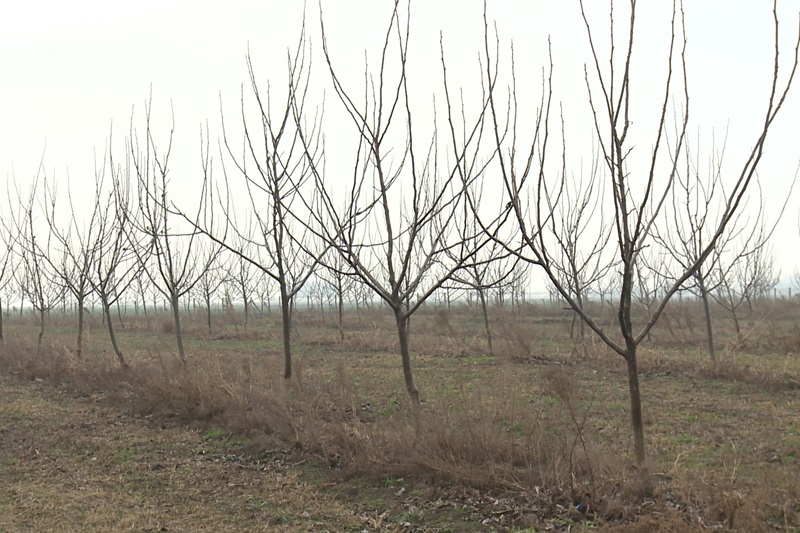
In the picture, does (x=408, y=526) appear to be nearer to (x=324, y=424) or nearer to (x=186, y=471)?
(x=324, y=424)

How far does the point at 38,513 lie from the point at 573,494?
3.53 meters

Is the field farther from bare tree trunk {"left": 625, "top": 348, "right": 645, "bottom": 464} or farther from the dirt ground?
bare tree trunk {"left": 625, "top": 348, "right": 645, "bottom": 464}

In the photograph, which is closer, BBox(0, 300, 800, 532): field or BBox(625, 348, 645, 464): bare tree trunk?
BBox(625, 348, 645, 464): bare tree trunk

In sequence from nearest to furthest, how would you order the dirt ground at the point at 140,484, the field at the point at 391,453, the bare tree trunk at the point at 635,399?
1. the bare tree trunk at the point at 635,399
2. the field at the point at 391,453
3. the dirt ground at the point at 140,484

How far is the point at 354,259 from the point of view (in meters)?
4.62

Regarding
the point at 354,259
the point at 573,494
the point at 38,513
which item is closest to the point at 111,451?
the point at 38,513

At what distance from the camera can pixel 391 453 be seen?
461 centimetres

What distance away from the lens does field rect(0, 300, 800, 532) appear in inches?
143

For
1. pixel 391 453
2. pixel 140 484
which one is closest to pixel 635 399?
pixel 391 453

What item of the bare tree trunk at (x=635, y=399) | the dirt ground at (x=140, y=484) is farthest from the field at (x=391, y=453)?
A: the bare tree trunk at (x=635, y=399)

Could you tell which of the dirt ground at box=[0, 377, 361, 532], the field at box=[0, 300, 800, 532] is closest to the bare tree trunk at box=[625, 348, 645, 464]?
the field at box=[0, 300, 800, 532]

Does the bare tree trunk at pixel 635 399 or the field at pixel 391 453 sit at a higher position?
the bare tree trunk at pixel 635 399

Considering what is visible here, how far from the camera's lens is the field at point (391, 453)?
362 centimetres

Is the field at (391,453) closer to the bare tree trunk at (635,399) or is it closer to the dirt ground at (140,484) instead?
the dirt ground at (140,484)
